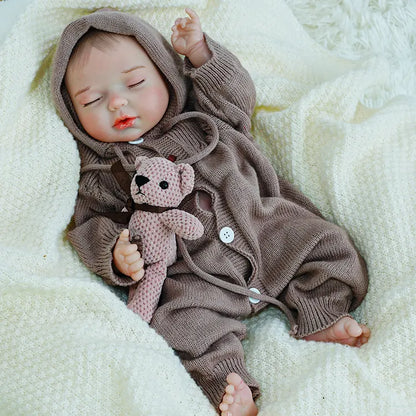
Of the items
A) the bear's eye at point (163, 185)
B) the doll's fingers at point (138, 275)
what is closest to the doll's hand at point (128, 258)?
the doll's fingers at point (138, 275)

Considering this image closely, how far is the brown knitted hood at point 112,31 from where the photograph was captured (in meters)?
1.32

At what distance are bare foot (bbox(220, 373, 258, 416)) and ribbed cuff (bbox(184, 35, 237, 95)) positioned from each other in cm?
67

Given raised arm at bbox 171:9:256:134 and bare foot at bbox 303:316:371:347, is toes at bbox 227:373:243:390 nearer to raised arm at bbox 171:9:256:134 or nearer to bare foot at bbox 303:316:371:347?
bare foot at bbox 303:316:371:347

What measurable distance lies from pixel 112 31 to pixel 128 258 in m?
0.53

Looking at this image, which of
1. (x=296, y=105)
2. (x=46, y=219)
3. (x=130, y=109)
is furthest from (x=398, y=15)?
(x=46, y=219)

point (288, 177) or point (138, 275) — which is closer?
point (138, 275)

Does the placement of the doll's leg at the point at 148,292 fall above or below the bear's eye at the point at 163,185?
below

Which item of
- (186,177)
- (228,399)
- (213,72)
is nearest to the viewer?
(228,399)

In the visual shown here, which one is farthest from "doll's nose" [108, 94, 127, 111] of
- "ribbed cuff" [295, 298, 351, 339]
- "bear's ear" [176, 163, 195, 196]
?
"ribbed cuff" [295, 298, 351, 339]

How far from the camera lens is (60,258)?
124 cm

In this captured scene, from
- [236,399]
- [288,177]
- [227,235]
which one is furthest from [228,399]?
[288,177]

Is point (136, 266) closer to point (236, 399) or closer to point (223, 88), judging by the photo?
point (236, 399)

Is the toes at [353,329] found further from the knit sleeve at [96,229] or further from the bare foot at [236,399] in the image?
the knit sleeve at [96,229]

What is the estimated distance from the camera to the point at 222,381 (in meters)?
1.12
